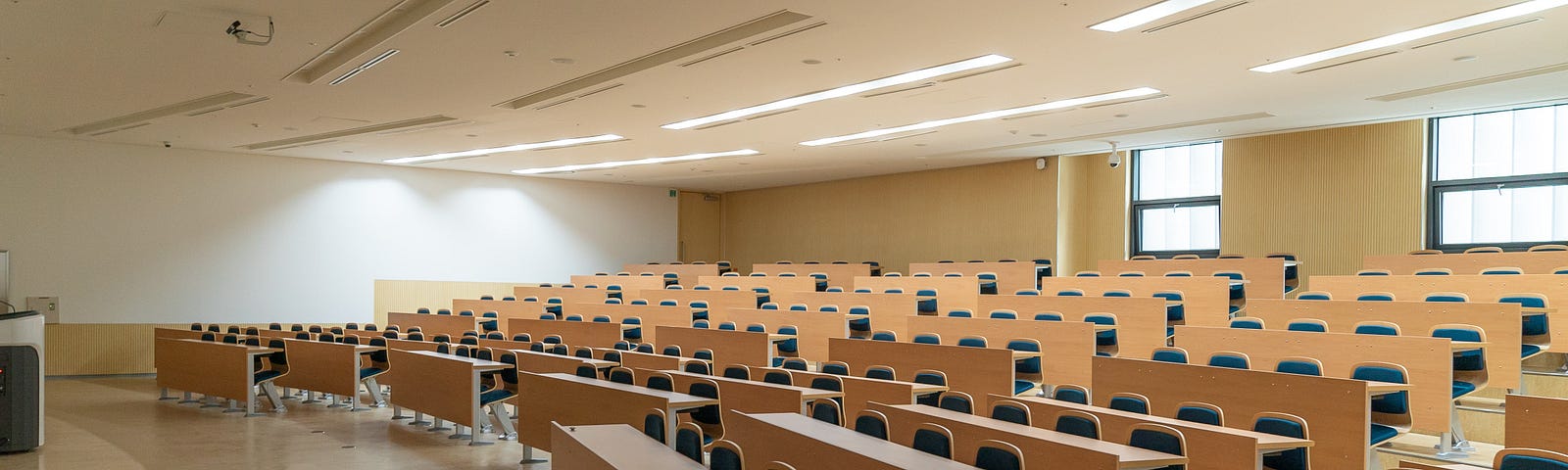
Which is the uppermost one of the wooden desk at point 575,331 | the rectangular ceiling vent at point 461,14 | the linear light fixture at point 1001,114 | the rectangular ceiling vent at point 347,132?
the rectangular ceiling vent at point 461,14

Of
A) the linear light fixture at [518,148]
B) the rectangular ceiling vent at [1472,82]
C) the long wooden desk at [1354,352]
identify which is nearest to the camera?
the long wooden desk at [1354,352]

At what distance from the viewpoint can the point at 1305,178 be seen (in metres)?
14.8

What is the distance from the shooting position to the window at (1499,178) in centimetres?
1266

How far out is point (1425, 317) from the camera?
855 centimetres

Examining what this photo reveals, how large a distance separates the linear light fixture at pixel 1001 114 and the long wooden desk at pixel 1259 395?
4284 millimetres

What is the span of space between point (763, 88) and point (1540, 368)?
304 inches

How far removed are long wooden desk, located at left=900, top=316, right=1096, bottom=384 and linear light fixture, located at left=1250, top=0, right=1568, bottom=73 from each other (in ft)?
10.1

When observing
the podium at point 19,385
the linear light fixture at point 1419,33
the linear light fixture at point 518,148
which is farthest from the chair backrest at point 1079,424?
the linear light fixture at point 518,148

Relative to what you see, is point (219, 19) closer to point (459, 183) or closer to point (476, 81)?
point (476, 81)

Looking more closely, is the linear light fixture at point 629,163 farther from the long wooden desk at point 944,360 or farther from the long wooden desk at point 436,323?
the long wooden desk at point 944,360

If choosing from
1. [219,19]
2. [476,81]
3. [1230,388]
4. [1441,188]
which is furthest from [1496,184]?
[219,19]

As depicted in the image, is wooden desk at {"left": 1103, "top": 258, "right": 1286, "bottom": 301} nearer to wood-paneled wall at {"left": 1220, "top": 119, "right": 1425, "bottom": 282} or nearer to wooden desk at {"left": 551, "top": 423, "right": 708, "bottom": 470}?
wood-paneled wall at {"left": 1220, "top": 119, "right": 1425, "bottom": 282}

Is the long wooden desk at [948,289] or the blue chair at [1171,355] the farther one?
the long wooden desk at [948,289]

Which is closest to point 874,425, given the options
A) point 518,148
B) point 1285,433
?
point 1285,433
